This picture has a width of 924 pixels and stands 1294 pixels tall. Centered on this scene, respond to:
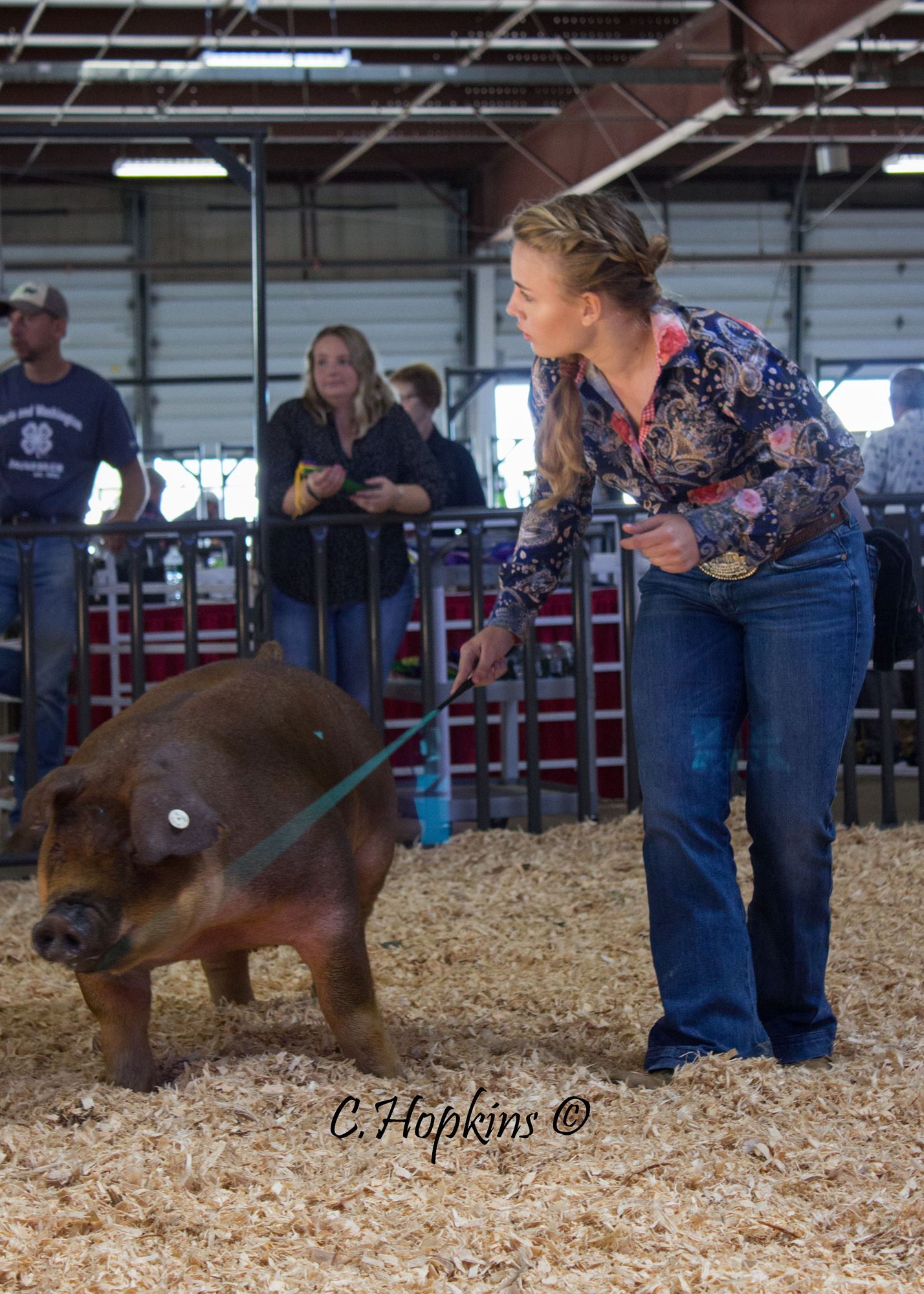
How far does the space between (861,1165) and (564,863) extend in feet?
8.34

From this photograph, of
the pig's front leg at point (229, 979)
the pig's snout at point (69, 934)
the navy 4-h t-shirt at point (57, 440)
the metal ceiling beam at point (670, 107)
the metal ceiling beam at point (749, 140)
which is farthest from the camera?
the metal ceiling beam at point (749, 140)

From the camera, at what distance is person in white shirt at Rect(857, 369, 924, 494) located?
292 inches

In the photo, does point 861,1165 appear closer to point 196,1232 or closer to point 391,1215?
point 391,1215

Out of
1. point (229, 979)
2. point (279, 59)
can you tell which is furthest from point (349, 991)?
point (279, 59)

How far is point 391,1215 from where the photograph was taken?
6.03 feet

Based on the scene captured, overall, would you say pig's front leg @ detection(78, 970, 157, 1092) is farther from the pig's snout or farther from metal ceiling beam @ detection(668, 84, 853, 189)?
metal ceiling beam @ detection(668, 84, 853, 189)

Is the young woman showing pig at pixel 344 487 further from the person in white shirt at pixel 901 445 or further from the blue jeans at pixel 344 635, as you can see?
the person in white shirt at pixel 901 445

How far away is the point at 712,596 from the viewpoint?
2457 millimetres

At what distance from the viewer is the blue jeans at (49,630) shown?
192 inches

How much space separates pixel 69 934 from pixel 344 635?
3063mm

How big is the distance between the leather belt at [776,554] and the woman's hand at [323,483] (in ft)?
7.87

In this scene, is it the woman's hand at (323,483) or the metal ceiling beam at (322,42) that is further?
the metal ceiling beam at (322,42)

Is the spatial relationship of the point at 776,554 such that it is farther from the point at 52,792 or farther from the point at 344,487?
the point at 344,487

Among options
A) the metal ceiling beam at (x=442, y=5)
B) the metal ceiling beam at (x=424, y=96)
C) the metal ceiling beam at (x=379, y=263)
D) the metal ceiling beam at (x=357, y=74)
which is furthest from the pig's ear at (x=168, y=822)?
the metal ceiling beam at (x=379, y=263)
